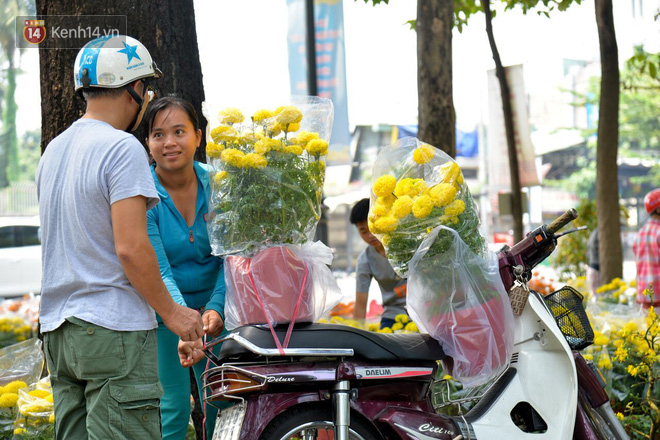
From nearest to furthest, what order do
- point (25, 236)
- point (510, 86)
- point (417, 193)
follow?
point (417, 193), point (510, 86), point (25, 236)

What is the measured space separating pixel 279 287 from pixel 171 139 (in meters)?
0.81

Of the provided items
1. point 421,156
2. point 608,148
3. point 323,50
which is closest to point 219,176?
point 421,156

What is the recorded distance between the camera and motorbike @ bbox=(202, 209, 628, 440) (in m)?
2.84

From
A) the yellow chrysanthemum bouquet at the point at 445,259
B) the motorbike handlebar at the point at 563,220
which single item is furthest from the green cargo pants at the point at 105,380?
the motorbike handlebar at the point at 563,220

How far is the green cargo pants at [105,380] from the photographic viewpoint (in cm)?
252

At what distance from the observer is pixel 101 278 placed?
2.55 meters

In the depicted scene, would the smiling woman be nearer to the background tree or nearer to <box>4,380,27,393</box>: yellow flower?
<box>4,380,27,393</box>: yellow flower

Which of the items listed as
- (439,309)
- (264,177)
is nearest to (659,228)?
(439,309)

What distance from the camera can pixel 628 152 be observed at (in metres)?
37.2

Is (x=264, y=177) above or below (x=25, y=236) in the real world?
above

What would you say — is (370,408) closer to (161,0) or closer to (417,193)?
(417,193)

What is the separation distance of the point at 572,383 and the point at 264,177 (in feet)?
4.97

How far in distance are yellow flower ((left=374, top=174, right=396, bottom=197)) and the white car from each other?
12933 mm

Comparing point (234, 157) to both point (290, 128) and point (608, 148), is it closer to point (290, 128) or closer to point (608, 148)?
point (290, 128)
